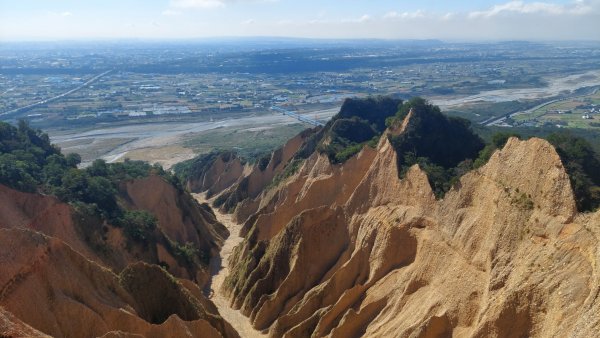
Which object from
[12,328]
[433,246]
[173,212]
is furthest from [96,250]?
[433,246]

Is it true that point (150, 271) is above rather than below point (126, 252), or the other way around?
above

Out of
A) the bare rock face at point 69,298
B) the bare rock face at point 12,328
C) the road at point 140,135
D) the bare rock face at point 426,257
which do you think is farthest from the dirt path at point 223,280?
the road at point 140,135

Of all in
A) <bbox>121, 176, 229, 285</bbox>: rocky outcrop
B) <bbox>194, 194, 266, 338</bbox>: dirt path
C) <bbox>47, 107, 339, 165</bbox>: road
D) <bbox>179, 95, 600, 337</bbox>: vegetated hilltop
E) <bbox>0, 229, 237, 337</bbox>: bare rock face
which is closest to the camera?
<bbox>179, 95, 600, 337</bbox>: vegetated hilltop

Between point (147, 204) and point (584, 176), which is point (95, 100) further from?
point (584, 176)

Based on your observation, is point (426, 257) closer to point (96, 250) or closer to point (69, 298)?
point (69, 298)

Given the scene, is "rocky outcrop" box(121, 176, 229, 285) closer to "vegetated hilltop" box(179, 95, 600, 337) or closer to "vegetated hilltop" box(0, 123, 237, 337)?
"vegetated hilltop" box(0, 123, 237, 337)

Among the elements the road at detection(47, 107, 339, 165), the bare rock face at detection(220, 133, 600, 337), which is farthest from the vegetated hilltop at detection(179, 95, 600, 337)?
the road at detection(47, 107, 339, 165)

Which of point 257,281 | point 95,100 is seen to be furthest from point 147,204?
point 95,100
